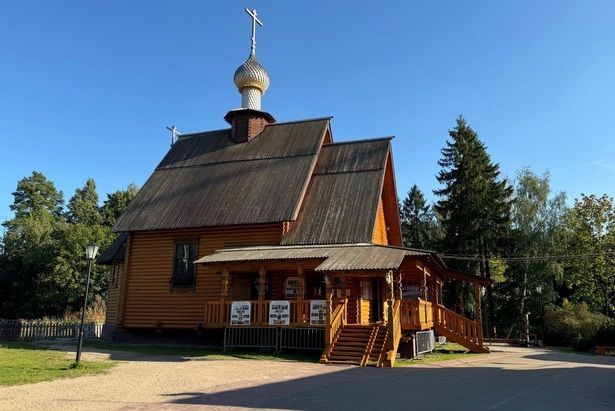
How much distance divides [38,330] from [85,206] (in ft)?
148

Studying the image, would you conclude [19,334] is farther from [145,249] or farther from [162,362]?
[162,362]

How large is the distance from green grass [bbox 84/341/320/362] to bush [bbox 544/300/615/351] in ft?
51.1

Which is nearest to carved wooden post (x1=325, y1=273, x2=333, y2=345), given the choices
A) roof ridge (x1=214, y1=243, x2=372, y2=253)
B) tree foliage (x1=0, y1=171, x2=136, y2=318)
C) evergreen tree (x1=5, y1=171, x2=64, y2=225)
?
roof ridge (x1=214, y1=243, x2=372, y2=253)

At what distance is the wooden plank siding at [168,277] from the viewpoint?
2164cm

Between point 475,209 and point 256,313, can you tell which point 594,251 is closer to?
point 475,209

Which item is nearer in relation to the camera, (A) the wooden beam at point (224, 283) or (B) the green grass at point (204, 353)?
(B) the green grass at point (204, 353)

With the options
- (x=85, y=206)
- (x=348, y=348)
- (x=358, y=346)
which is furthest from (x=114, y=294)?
(x=85, y=206)

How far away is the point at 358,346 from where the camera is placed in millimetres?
16562

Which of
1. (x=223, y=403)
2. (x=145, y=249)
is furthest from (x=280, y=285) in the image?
(x=223, y=403)

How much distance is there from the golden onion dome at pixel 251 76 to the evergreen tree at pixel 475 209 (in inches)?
773

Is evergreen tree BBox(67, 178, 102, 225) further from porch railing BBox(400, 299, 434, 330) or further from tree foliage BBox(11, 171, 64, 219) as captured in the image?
porch railing BBox(400, 299, 434, 330)

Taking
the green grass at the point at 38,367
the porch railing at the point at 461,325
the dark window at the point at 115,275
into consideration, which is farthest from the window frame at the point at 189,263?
the porch railing at the point at 461,325

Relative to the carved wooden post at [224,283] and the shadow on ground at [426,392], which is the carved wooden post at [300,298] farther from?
the shadow on ground at [426,392]

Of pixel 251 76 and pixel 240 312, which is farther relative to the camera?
pixel 251 76
